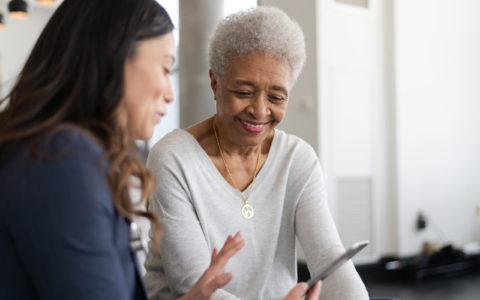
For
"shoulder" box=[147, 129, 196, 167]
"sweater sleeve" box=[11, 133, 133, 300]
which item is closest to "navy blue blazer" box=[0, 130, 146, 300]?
"sweater sleeve" box=[11, 133, 133, 300]

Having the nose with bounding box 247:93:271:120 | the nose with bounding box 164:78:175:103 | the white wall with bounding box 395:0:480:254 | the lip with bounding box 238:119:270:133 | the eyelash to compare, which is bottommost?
the white wall with bounding box 395:0:480:254

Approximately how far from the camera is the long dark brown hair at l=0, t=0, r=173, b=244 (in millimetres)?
812

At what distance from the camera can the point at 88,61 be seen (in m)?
0.84

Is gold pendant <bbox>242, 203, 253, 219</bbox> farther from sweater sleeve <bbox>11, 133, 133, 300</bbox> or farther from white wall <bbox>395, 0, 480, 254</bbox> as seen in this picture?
white wall <bbox>395, 0, 480, 254</bbox>

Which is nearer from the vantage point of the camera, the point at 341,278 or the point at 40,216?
the point at 40,216

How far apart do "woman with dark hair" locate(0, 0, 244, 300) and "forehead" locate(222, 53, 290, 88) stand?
22.1 inches

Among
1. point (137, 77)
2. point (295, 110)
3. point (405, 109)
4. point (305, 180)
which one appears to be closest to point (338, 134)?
point (295, 110)

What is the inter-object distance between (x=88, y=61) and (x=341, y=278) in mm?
900

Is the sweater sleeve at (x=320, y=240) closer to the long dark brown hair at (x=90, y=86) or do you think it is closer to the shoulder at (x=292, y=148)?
the shoulder at (x=292, y=148)

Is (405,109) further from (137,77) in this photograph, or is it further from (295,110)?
(137,77)

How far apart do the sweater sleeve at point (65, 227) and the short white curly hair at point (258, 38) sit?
88cm

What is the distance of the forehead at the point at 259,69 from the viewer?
5.02 ft

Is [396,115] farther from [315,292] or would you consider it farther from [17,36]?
[17,36]

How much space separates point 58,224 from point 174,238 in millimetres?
658
